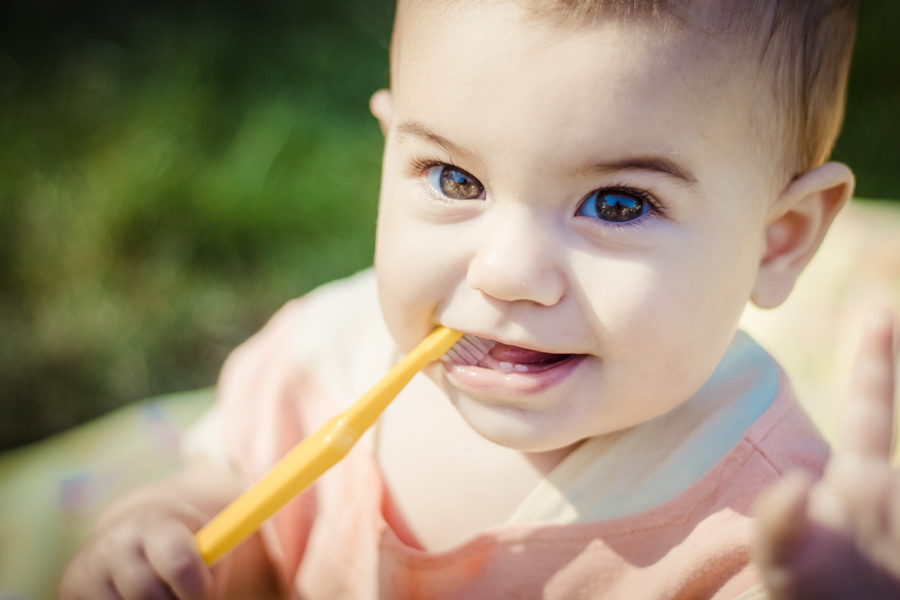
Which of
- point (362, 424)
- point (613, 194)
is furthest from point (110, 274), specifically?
point (613, 194)

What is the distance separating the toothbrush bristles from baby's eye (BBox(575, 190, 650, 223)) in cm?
14

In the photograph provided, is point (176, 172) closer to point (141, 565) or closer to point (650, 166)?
point (141, 565)

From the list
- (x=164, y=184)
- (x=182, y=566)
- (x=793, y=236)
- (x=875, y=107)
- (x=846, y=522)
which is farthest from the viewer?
(x=875, y=107)

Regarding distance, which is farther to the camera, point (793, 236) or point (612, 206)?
point (793, 236)

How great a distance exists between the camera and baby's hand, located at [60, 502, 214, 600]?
2.08 feet

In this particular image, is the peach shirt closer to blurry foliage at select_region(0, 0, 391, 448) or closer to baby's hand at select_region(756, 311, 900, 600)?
baby's hand at select_region(756, 311, 900, 600)

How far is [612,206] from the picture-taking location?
0.61 m

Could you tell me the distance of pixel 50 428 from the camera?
1.31 m

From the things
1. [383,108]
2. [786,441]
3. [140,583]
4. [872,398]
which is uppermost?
[383,108]

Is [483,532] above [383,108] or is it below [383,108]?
below

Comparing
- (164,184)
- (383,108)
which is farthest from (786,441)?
(164,184)

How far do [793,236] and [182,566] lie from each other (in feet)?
1.98

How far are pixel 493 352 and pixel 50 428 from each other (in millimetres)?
958

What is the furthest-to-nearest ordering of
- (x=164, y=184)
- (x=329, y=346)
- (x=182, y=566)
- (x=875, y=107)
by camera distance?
(x=875, y=107) → (x=164, y=184) → (x=329, y=346) → (x=182, y=566)
